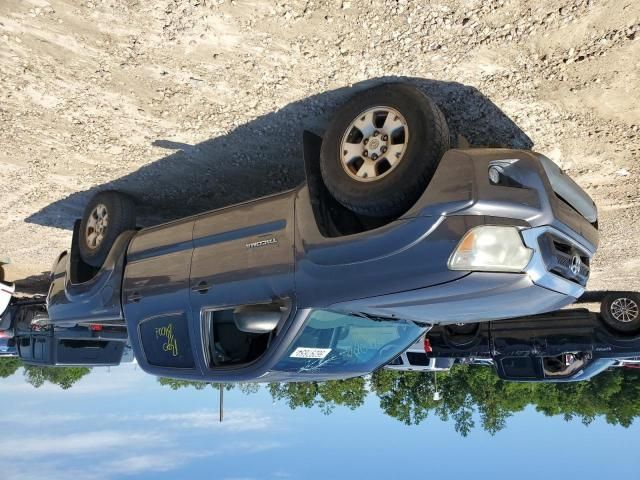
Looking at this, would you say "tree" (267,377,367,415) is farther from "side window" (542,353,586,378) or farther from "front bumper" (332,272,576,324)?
"front bumper" (332,272,576,324)

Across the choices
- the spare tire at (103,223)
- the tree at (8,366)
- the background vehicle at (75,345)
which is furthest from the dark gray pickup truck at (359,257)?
the tree at (8,366)

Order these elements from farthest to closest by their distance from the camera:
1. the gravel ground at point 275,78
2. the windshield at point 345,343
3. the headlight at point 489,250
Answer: the windshield at point 345,343, the gravel ground at point 275,78, the headlight at point 489,250

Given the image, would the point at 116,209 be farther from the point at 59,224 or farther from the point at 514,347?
the point at 514,347

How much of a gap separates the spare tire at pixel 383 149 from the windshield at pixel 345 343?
95cm

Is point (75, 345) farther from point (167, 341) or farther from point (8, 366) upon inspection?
point (8, 366)

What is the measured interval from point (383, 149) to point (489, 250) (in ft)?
3.77

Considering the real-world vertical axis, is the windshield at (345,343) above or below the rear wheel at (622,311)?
below

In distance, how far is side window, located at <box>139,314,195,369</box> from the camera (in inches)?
215

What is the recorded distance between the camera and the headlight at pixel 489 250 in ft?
12.7

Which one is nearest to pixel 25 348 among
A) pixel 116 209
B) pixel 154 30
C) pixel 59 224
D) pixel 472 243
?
pixel 59 224

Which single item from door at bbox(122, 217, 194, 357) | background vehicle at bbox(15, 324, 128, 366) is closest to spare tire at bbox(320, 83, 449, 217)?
door at bbox(122, 217, 194, 357)

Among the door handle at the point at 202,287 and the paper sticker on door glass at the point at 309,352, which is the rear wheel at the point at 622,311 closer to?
Result: the paper sticker on door glass at the point at 309,352

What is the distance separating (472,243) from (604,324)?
6486 millimetres

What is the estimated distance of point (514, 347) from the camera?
9.89 m
